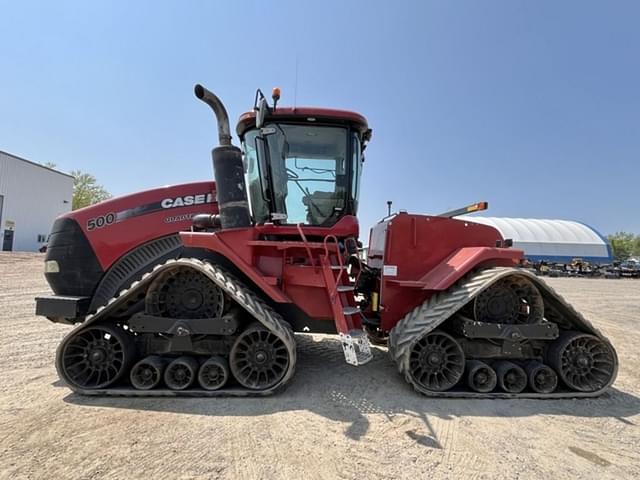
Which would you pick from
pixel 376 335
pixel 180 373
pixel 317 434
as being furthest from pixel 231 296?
pixel 376 335

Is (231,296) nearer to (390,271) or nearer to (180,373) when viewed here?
(180,373)

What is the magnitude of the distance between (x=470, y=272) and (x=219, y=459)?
10.2 ft

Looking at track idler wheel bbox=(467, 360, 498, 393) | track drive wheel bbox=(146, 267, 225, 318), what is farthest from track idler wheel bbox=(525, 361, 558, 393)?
track drive wheel bbox=(146, 267, 225, 318)

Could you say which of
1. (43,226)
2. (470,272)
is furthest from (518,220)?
(43,226)

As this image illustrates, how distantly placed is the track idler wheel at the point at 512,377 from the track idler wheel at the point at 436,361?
1.45 feet

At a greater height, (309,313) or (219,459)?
(309,313)

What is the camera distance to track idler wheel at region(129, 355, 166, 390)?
3342mm

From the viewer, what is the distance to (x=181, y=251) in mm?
4031

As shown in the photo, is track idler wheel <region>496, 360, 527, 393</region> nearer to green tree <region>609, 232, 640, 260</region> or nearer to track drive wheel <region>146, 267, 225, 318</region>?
track drive wheel <region>146, 267, 225, 318</region>

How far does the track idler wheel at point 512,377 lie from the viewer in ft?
11.6

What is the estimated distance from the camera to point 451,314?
3.39 m

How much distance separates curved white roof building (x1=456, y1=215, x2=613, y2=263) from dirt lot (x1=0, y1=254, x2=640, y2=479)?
4279cm

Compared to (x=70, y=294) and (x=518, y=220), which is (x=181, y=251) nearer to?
(x=70, y=294)

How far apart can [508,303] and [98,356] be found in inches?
173
